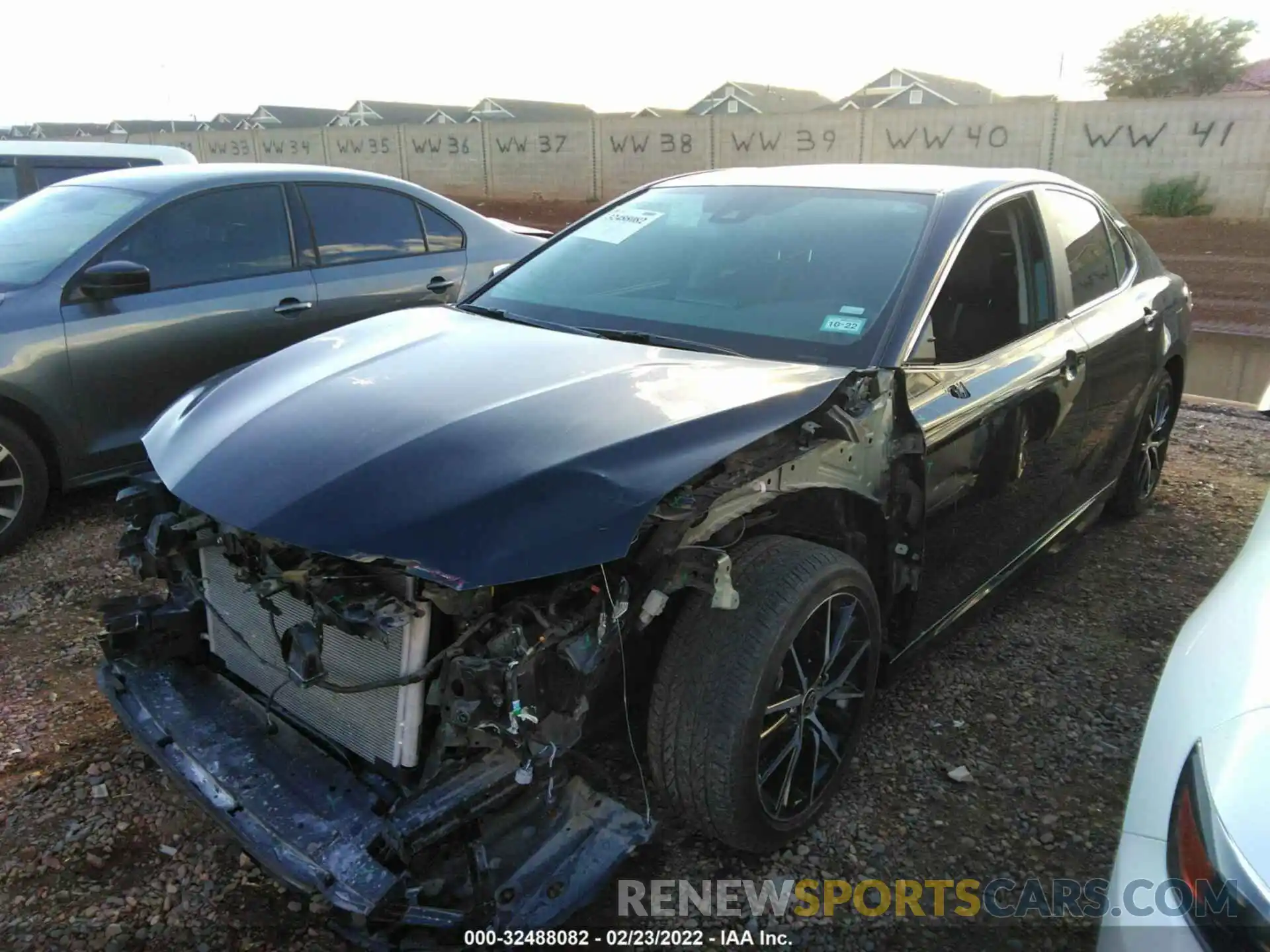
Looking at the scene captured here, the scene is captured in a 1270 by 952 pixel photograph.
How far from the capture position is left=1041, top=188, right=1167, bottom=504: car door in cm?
360

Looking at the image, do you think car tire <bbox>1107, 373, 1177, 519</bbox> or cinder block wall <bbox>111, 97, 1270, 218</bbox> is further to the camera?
cinder block wall <bbox>111, 97, 1270, 218</bbox>

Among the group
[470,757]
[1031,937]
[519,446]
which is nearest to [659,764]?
[470,757]

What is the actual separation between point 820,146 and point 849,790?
23.7 metres

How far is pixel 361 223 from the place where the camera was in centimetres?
538

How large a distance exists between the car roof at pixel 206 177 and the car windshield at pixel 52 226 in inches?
3.2

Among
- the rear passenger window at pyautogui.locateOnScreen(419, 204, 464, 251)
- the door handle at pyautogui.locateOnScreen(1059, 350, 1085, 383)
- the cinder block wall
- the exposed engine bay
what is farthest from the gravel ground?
the cinder block wall

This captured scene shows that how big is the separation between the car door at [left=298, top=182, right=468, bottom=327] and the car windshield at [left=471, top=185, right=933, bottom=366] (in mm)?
1747

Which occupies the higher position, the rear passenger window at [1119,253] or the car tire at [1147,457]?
the rear passenger window at [1119,253]

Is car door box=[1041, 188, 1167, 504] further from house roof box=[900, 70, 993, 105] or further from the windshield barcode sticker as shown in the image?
house roof box=[900, 70, 993, 105]

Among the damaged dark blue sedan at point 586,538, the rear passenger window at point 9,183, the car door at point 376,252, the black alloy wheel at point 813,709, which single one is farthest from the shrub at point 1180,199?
the black alloy wheel at point 813,709

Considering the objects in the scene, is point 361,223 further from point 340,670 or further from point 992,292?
point 340,670

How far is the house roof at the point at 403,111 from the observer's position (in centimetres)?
5400

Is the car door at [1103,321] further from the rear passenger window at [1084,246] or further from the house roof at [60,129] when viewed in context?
the house roof at [60,129]

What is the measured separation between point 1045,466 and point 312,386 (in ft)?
8.20
